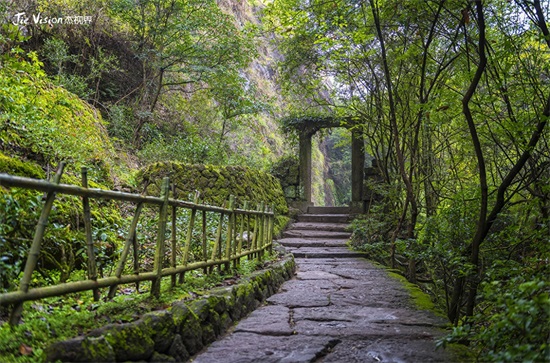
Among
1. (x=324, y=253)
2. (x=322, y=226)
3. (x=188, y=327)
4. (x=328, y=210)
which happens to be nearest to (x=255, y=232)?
(x=188, y=327)

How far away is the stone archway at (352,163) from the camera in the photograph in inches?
484

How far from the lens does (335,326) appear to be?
3307 millimetres

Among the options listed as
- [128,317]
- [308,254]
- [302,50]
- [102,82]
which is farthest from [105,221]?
[102,82]

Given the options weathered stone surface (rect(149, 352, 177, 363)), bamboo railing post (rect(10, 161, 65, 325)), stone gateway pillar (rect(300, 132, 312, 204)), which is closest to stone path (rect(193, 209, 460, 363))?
weathered stone surface (rect(149, 352, 177, 363))

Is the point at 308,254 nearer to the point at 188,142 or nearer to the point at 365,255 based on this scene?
the point at 365,255

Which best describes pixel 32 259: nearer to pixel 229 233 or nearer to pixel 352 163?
pixel 229 233

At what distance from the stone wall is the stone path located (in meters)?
0.11

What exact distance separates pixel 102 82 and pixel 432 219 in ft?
28.7

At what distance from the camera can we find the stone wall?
1706 mm

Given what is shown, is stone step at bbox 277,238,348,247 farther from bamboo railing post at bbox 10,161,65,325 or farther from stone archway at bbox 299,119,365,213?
bamboo railing post at bbox 10,161,65,325

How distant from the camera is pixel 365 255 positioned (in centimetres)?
834

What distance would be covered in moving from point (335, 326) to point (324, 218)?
8838mm

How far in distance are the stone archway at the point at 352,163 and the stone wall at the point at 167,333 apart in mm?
8976

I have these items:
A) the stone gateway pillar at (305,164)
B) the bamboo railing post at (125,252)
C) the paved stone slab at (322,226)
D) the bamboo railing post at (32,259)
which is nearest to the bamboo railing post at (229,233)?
the bamboo railing post at (125,252)
